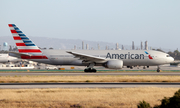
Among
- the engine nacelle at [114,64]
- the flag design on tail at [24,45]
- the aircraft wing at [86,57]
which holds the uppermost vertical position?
the flag design on tail at [24,45]

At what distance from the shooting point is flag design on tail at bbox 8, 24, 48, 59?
125 ft

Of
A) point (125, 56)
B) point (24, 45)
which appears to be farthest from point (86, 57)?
point (24, 45)

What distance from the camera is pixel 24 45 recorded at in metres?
38.4

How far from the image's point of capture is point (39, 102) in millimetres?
12773

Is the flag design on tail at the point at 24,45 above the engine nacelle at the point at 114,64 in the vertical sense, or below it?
above

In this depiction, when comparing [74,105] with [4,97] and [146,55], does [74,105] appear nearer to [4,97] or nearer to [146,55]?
[4,97]

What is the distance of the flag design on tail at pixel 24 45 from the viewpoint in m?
38.2

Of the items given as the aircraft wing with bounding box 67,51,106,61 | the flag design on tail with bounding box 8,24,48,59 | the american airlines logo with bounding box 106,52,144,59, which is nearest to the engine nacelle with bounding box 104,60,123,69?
the aircraft wing with bounding box 67,51,106,61

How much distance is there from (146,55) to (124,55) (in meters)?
3.94

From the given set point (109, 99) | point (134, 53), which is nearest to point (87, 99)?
point (109, 99)

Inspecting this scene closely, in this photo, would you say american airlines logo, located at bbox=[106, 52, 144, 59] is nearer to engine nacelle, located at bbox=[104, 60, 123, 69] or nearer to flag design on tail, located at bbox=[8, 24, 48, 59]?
engine nacelle, located at bbox=[104, 60, 123, 69]

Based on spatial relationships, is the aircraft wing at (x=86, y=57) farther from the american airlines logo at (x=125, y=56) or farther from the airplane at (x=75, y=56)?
the american airlines logo at (x=125, y=56)

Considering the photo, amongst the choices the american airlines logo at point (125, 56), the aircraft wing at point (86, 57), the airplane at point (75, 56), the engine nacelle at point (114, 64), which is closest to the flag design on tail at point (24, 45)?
the airplane at point (75, 56)

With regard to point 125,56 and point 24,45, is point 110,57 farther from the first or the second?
point 24,45
